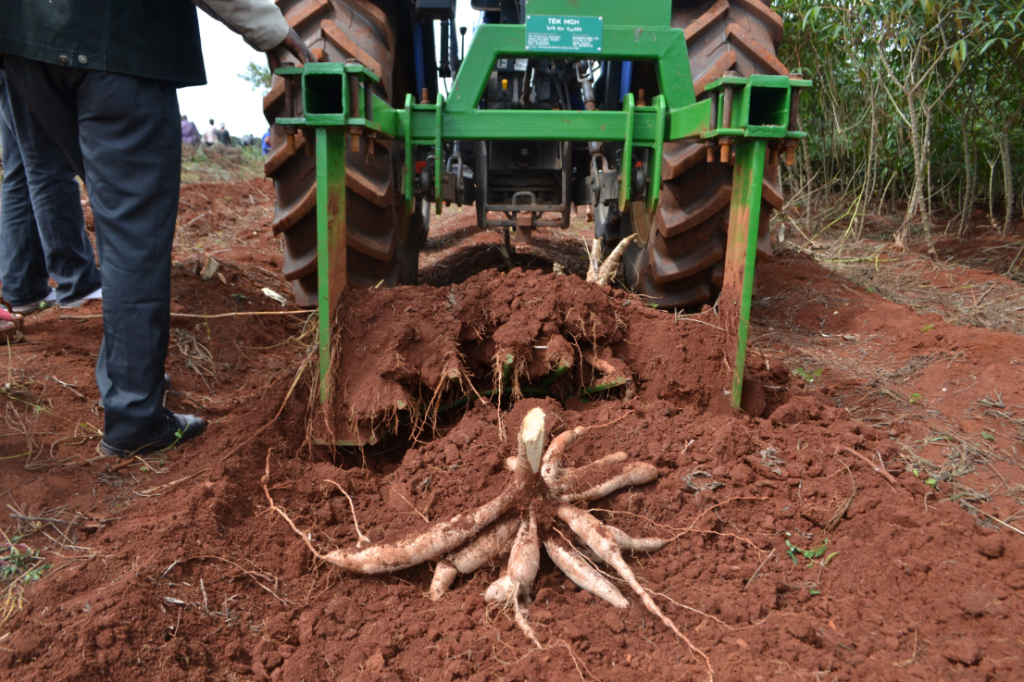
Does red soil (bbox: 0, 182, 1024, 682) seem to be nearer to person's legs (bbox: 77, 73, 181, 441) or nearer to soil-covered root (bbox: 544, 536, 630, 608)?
soil-covered root (bbox: 544, 536, 630, 608)

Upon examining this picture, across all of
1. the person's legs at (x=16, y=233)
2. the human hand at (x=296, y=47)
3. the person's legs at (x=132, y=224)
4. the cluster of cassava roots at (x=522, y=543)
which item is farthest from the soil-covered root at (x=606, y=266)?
the person's legs at (x=16, y=233)

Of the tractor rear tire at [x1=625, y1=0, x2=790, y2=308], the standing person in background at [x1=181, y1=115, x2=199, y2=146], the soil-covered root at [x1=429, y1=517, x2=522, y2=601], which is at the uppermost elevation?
the standing person in background at [x1=181, y1=115, x2=199, y2=146]

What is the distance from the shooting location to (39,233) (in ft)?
12.2

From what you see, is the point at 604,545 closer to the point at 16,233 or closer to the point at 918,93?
the point at 16,233

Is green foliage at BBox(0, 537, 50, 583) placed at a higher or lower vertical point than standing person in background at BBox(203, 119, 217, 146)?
lower

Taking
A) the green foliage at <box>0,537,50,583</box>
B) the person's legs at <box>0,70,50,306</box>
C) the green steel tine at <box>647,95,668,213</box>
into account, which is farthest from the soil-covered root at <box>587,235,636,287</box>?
the person's legs at <box>0,70,50,306</box>

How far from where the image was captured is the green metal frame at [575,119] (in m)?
2.23

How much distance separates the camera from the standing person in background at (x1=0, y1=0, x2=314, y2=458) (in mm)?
2180

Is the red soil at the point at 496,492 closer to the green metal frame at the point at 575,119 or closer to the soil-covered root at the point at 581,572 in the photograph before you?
the soil-covered root at the point at 581,572

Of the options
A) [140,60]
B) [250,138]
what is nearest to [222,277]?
[140,60]

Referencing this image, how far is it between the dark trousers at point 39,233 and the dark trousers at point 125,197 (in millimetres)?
1392

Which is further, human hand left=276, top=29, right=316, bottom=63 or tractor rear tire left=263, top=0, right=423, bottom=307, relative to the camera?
tractor rear tire left=263, top=0, right=423, bottom=307

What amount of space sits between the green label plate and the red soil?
33.5 inches

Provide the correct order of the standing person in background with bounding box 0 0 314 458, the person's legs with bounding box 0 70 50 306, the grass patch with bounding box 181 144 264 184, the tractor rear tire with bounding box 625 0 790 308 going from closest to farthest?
the standing person in background with bounding box 0 0 314 458 < the tractor rear tire with bounding box 625 0 790 308 < the person's legs with bounding box 0 70 50 306 < the grass patch with bounding box 181 144 264 184
